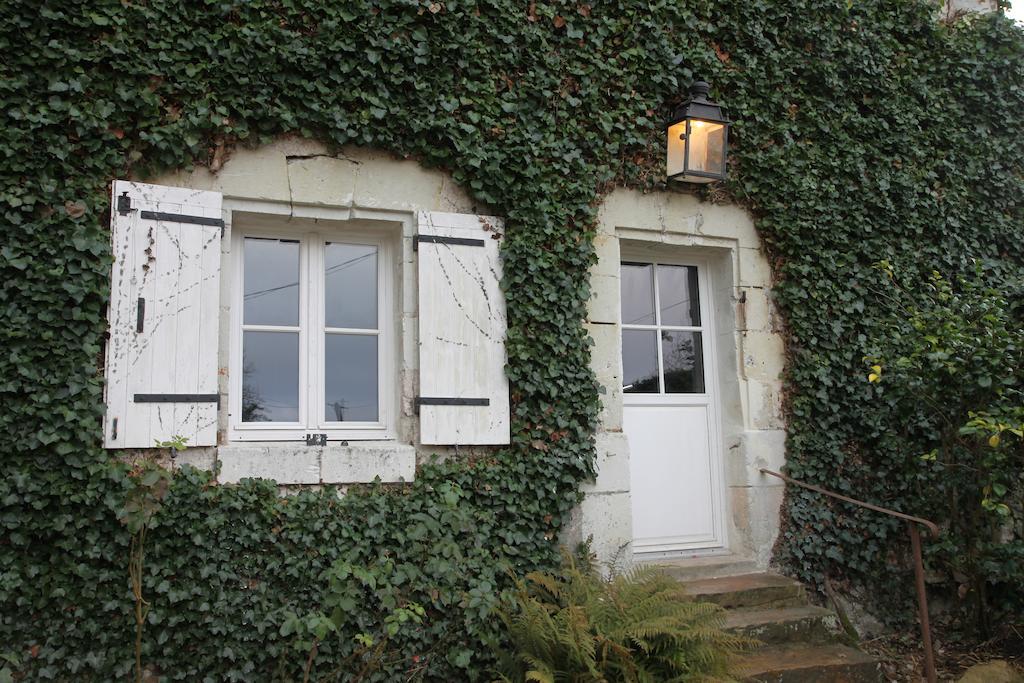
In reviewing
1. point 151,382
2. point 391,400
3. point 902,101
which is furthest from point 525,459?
point 902,101

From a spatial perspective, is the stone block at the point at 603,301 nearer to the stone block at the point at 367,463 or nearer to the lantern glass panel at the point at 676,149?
the lantern glass panel at the point at 676,149

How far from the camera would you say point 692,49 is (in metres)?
4.77

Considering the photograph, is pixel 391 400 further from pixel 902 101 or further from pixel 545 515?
pixel 902 101

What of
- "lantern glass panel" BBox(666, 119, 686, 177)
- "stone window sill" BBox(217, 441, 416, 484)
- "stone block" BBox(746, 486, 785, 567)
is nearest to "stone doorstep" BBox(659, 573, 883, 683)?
"stone block" BBox(746, 486, 785, 567)

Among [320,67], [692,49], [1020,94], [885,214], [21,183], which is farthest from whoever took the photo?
[1020,94]

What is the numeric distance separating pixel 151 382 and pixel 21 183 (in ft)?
3.30

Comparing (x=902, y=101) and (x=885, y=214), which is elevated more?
(x=902, y=101)

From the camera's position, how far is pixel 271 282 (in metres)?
4.05

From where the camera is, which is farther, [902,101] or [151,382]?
[902,101]

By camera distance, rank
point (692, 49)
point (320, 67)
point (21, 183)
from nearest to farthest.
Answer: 1. point (21, 183)
2. point (320, 67)
3. point (692, 49)

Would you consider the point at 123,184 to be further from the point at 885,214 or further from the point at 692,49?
the point at 885,214

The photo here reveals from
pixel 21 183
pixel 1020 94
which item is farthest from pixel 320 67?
pixel 1020 94

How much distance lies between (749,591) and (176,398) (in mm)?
3088

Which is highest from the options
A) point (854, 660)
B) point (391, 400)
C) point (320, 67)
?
point (320, 67)
